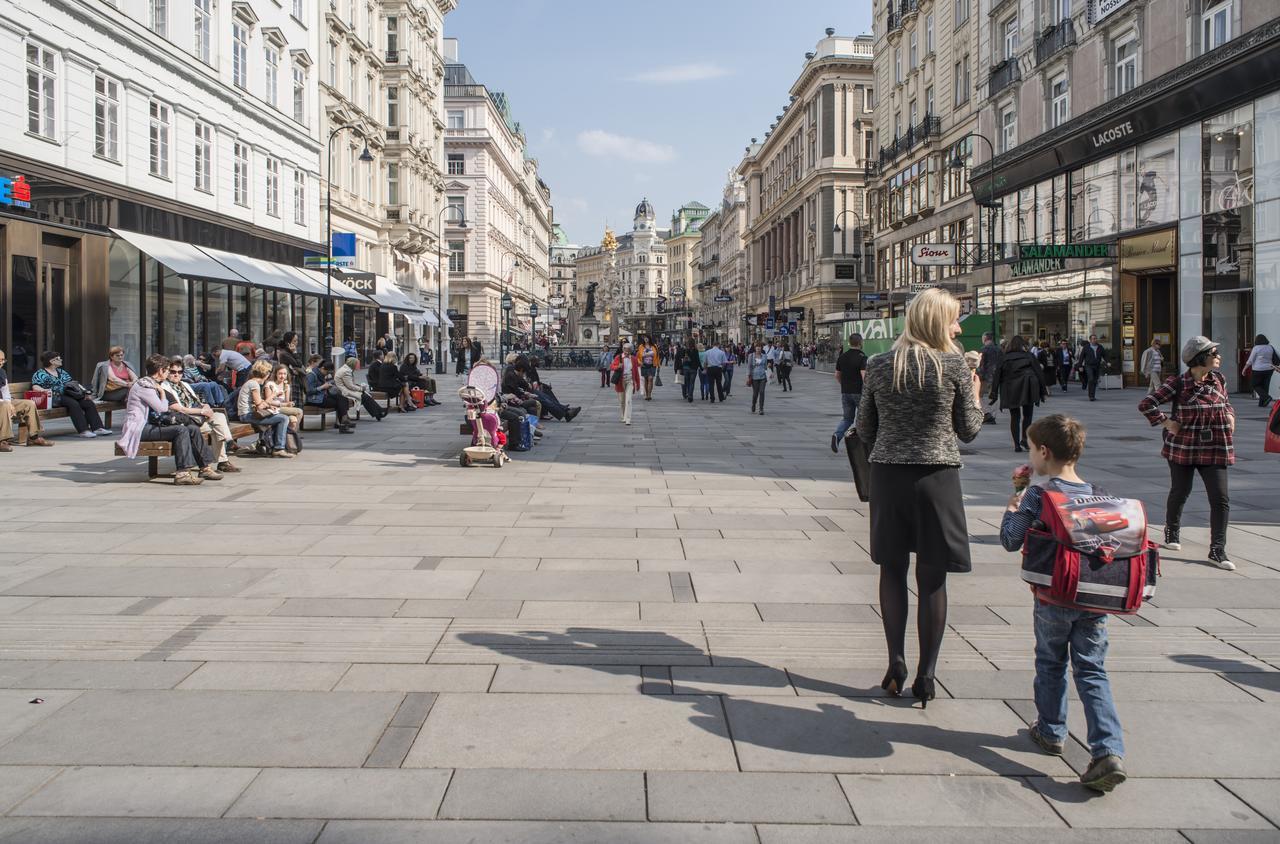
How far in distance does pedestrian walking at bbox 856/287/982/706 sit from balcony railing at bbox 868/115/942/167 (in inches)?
1889

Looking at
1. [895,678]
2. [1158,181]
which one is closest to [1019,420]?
[895,678]

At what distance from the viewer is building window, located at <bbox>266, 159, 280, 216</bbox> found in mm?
34781

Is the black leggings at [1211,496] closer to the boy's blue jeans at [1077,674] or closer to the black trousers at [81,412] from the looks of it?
the boy's blue jeans at [1077,674]

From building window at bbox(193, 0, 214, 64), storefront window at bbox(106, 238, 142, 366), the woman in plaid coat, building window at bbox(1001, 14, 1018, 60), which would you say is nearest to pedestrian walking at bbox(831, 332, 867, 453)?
the woman in plaid coat

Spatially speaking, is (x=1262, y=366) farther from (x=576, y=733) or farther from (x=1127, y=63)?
(x=576, y=733)

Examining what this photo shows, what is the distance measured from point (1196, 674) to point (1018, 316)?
1494 inches

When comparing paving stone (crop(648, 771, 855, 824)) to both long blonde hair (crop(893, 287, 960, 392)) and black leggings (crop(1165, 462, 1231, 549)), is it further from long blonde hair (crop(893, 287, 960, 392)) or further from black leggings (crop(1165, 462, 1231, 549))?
black leggings (crop(1165, 462, 1231, 549))

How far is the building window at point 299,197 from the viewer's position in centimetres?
3753

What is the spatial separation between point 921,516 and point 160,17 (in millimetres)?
27500

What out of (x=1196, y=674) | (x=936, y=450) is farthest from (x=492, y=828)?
(x=1196, y=674)

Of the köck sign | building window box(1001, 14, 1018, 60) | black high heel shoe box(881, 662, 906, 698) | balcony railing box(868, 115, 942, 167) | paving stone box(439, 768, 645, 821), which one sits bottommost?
paving stone box(439, 768, 645, 821)

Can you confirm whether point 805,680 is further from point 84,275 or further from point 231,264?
point 231,264

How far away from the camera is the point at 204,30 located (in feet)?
96.6

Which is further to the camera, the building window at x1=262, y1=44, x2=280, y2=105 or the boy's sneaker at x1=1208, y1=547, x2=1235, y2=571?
the building window at x1=262, y1=44, x2=280, y2=105
